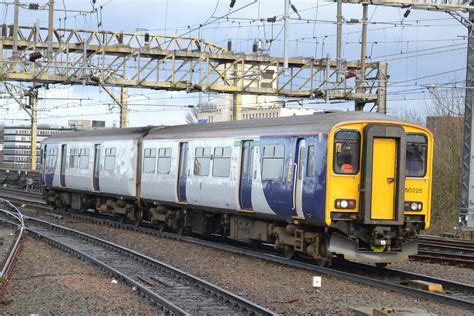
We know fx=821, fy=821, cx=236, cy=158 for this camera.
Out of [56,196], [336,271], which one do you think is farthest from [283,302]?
[56,196]

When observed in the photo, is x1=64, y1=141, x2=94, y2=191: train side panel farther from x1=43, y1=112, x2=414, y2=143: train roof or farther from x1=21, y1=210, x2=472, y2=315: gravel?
x1=21, y1=210, x2=472, y2=315: gravel

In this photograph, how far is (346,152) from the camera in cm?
1583

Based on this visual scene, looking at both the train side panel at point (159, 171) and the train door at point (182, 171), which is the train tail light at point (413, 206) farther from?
the train side panel at point (159, 171)

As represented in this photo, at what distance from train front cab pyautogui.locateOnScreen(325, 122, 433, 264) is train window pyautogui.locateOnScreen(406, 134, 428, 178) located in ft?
0.98

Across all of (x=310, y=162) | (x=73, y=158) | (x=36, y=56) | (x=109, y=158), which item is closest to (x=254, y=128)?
(x=310, y=162)

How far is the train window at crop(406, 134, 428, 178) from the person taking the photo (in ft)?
53.7

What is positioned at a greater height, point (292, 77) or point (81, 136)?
point (292, 77)

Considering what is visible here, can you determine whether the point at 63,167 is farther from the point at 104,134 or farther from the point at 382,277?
the point at 382,277

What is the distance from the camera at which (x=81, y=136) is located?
104ft

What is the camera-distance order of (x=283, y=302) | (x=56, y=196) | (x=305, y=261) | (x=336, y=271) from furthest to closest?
(x=56, y=196) → (x=305, y=261) → (x=336, y=271) → (x=283, y=302)

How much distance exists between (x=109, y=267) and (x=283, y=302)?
4501 mm

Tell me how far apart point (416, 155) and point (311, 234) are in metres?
2.64

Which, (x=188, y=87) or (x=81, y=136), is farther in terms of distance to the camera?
(x=188, y=87)

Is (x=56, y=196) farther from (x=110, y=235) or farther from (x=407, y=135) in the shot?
(x=407, y=135)
